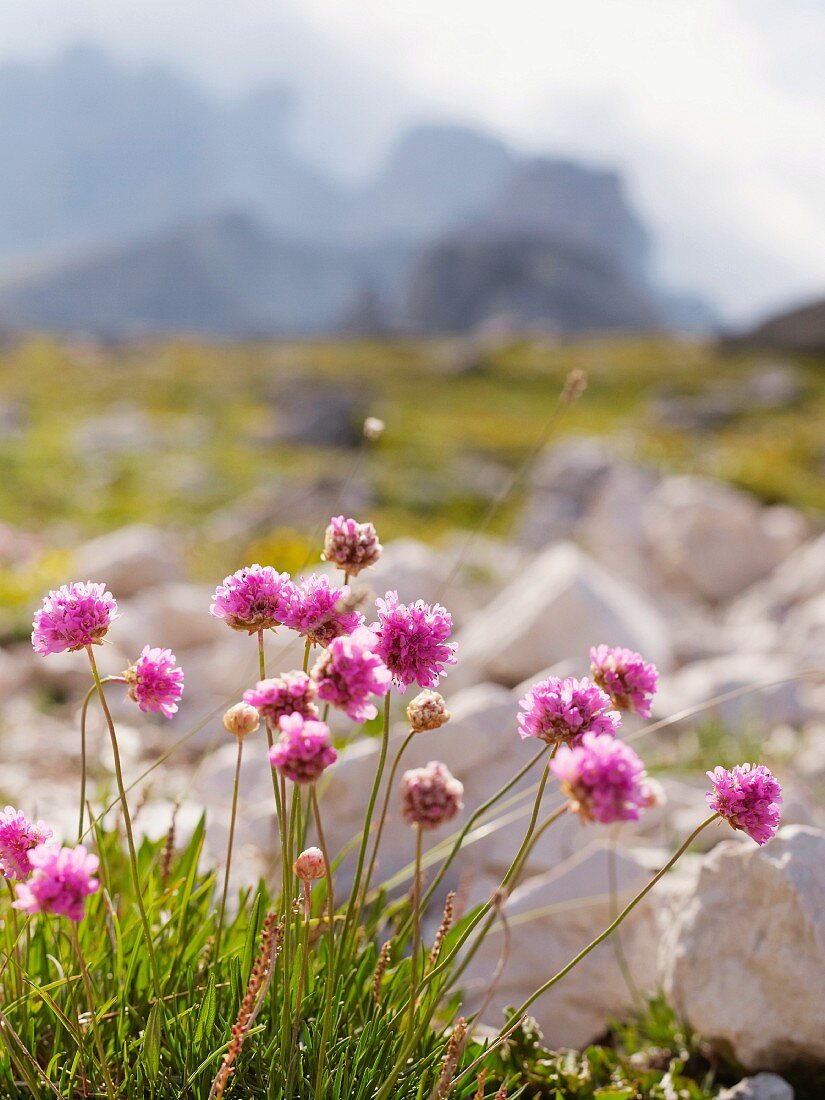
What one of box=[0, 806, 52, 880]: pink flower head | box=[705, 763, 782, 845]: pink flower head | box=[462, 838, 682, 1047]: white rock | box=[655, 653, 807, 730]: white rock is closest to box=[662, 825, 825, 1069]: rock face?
box=[462, 838, 682, 1047]: white rock

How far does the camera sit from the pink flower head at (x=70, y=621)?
178 cm

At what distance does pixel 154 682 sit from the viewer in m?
1.77

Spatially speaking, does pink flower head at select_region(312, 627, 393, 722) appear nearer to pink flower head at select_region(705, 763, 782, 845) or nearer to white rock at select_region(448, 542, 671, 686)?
pink flower head at select_region(705, 763, 782, 845)

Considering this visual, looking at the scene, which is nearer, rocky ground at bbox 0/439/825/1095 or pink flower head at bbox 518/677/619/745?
pink flower head at bbox 518/677/619/745

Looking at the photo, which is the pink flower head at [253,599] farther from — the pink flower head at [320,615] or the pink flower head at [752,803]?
the pink flower head at [752,803]

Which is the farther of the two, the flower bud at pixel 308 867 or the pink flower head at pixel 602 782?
the flower bud at pixel 308 867

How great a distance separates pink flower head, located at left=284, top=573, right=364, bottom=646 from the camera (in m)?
1.71

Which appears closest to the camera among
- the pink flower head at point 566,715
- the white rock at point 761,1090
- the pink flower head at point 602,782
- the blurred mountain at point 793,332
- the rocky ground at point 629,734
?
the pink flower head at point 602,782

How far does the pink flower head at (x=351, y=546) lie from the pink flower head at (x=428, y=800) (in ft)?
1.64

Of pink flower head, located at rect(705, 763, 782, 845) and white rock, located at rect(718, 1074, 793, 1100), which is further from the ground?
pink flower head, located at rect(705, 763, 782, 845)

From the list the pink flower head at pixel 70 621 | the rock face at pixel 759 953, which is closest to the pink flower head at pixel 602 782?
the pink flower head at pixel 70 621

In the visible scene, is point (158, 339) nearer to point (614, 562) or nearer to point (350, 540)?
point (614, 562)

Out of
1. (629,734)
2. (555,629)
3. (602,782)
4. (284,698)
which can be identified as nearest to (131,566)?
(555,629)

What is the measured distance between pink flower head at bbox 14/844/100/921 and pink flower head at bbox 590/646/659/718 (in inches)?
40.2
